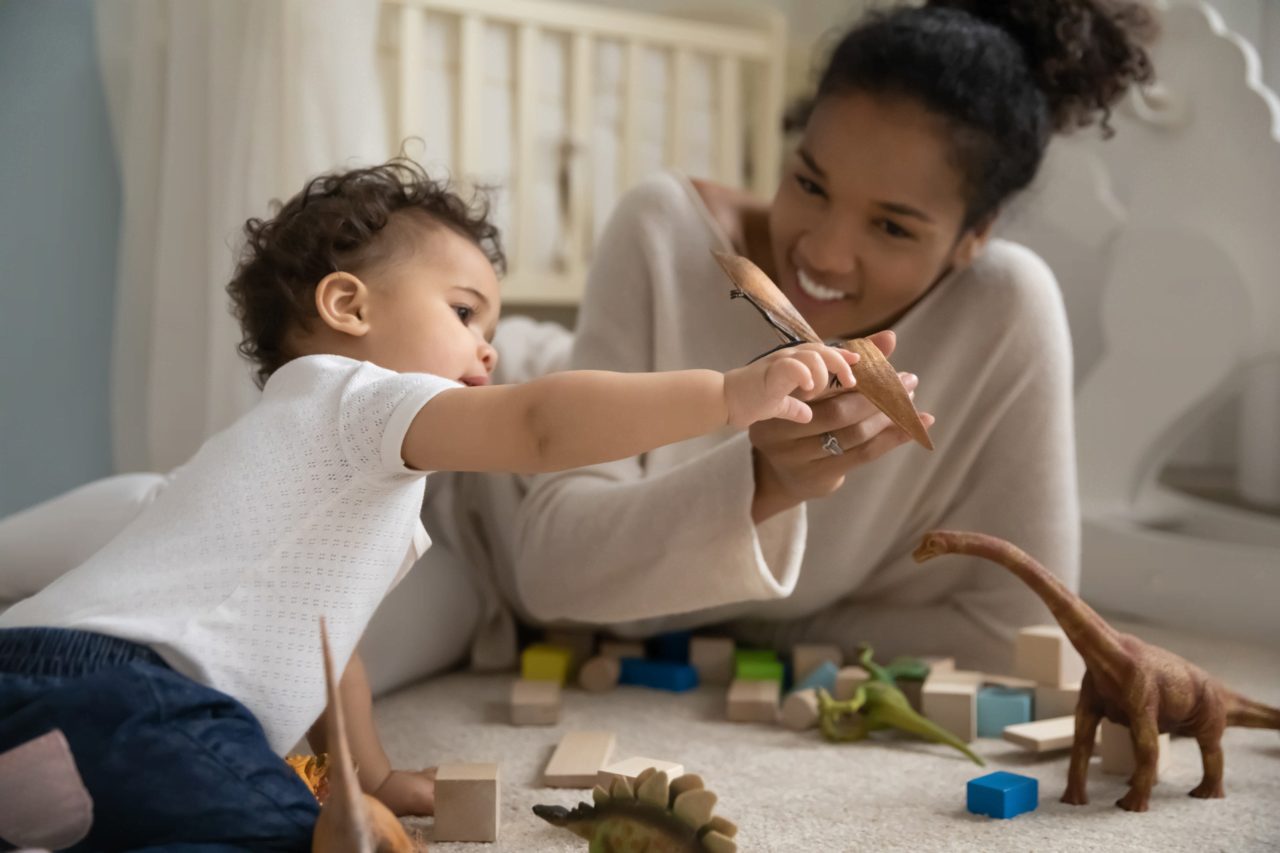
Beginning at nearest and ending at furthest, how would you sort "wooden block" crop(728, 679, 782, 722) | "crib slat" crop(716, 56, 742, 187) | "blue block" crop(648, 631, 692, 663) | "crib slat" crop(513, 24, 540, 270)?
"wooden block" crop(728, 679, 782, 722), "blue block" crop(648, 631, 692, 663), "crib slat" crop(513, 24, 540, 270), "crib slat" crop(716, 56, 742, 187)

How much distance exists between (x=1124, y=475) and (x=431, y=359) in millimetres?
1264

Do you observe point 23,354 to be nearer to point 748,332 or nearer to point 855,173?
point 748,332

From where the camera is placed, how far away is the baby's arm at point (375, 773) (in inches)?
36.2

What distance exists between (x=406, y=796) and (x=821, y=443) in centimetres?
39

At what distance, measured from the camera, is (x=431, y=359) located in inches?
33.9

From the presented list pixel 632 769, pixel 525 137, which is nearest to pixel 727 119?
pixel 525 137

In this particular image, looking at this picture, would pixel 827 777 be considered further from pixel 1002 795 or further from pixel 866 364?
pixel 866 364

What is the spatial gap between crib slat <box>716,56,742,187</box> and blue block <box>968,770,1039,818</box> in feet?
5.25

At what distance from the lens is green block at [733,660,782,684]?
4.27 feet

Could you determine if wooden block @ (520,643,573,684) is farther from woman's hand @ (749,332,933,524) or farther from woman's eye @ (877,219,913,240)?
woman's eye @ (877,219,913,240)

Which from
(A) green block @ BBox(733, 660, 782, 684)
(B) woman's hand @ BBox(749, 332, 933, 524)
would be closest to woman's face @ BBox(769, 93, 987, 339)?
(B) woman's hand @ BBox(749, 332, 933, 524)

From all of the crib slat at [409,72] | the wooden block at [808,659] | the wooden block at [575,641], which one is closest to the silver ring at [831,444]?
the wooden block at [808,659]

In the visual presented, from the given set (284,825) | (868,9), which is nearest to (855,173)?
(868,9)

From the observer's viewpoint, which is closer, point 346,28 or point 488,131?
point 346,28
